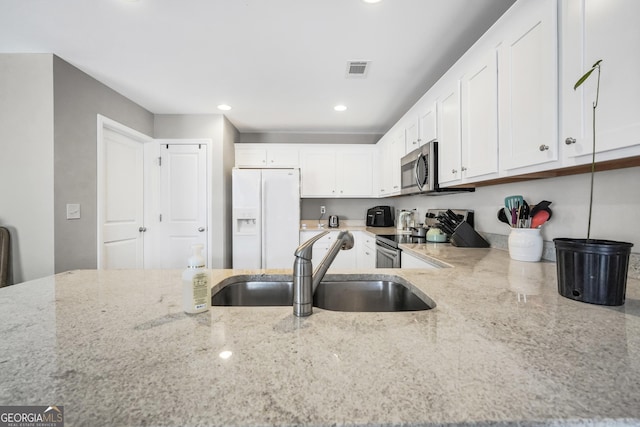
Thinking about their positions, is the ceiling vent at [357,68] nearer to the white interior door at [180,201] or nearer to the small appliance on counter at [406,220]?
the small appliance on counter at [406,220]

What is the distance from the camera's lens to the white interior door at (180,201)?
3.76 metres

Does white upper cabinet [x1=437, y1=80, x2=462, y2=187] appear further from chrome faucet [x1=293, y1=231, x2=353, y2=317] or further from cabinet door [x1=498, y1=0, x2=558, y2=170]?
chrome faucet [x1=293, y1=231, x2=353, y2=317]

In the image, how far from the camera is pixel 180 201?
3.78m

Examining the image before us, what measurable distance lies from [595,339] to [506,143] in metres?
1.16

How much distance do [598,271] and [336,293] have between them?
2.78 ft

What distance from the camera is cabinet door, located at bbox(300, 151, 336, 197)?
433cm

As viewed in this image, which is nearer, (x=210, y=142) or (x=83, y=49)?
(x=83, y=49)

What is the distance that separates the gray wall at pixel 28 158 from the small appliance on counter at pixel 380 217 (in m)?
3.61

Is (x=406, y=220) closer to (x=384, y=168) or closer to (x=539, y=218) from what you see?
(x=384, y=168)

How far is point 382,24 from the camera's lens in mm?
1956

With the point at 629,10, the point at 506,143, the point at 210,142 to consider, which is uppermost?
the point at 210,142

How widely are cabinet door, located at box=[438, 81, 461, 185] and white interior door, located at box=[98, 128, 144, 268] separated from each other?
3066 mm

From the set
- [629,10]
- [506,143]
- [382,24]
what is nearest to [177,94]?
[382,24]

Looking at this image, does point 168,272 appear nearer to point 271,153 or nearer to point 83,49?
point 83,49
